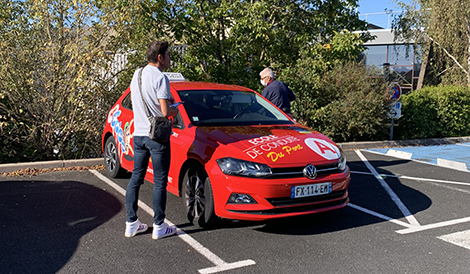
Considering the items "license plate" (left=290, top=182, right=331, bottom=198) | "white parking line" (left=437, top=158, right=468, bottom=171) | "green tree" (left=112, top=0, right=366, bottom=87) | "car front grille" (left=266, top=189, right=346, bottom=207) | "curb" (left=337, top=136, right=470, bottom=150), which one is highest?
"green tree" (left=112, top=0, right=366, bottom=87)

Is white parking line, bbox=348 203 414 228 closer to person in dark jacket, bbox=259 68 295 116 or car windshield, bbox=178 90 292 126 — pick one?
car windshield, bbox=178 90 292 126

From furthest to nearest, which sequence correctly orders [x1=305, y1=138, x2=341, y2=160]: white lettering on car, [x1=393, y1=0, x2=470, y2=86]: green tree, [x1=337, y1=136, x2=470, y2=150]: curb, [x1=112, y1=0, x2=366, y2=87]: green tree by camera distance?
[x1=393, y1=0, x2=470, y2=86]: green tree → [x1=337, y1=136, x2=470, y2=150]: curb → [x1=112, y1=0, x2=366, y2=87]: green tree → [x1=305, y1=138, x2=341, y2=160]: white lettering on car

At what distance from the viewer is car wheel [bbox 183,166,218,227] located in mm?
4656

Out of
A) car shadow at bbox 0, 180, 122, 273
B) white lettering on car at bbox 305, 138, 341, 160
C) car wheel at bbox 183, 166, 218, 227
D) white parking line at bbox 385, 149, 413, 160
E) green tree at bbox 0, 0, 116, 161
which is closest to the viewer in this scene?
car shadow at bbox 0, 180, 122, 273

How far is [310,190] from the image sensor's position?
4562 mm

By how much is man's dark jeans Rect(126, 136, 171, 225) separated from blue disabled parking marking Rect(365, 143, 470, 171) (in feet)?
24.6

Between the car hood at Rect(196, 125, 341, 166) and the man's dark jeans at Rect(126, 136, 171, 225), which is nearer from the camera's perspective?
the man's dark jeans at Rect(126, 136, 171, 225)

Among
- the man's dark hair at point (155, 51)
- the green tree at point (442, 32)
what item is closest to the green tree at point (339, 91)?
the man's dark hair at point (155, 51)

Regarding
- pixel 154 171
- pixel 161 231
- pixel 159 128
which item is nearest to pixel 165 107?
pixel 159 128

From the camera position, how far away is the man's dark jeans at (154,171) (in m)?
4.42

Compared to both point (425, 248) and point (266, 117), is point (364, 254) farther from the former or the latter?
point (266, 117)

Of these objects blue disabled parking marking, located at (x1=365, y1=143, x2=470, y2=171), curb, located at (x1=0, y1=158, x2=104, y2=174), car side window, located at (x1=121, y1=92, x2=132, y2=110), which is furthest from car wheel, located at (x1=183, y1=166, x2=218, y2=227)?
blue disabled parking marking, located at (x1=365, y1=143, x2=470, y2=171)

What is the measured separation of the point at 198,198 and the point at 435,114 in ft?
40.9

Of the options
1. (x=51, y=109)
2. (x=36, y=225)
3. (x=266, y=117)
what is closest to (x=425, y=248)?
(x=266, y=117)
